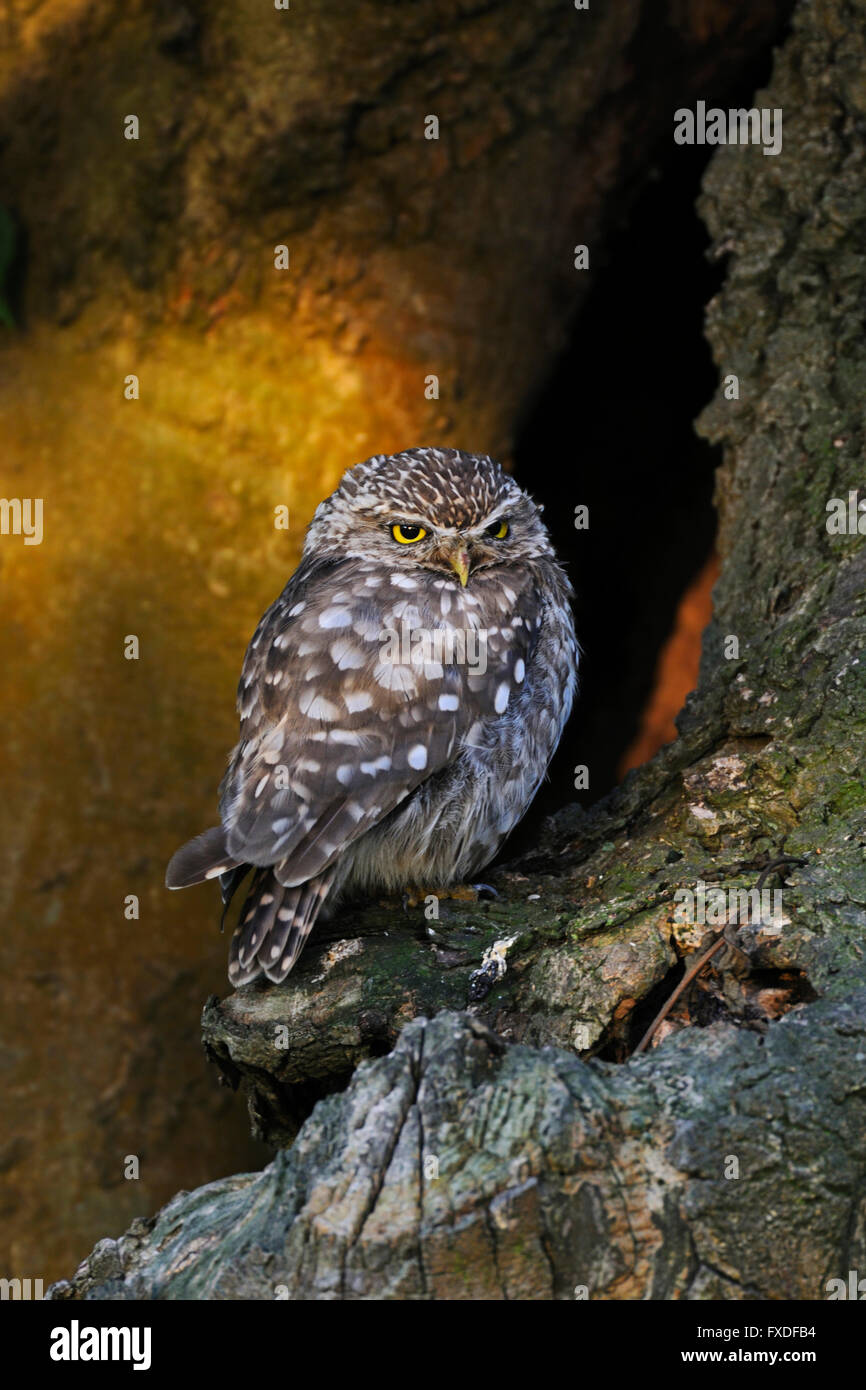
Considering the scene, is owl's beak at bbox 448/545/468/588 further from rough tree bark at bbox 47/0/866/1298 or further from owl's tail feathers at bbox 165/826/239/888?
owl's tail feathers at bbox 165/826/239/888

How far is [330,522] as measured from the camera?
3.68m

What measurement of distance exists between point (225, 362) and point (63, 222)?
2.57 feet

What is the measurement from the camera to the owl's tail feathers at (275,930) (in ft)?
9.01

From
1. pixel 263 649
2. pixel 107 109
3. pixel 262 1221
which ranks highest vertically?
pixel 107 109

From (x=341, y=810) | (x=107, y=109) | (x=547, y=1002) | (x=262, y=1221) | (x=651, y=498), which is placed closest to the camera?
(x=262, y=1221)

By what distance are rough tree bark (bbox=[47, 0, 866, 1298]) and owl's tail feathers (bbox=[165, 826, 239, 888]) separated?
0.98 ft

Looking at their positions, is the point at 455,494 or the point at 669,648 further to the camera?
the point at 669,648

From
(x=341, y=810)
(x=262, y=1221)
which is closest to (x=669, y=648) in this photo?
(x=341, y=810)

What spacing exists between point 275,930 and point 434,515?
122 cm

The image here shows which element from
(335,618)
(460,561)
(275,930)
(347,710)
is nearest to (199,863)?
(275,930)

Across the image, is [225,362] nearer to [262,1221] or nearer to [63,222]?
[63,222]

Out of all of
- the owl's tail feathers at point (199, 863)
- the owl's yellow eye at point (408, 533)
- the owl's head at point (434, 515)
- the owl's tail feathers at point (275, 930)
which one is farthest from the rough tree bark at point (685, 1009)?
the owl's yellow eye at point (408, 533)

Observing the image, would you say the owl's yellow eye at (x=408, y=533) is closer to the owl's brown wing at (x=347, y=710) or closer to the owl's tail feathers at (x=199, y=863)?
the owl's brown wing at (x=347, y=710)

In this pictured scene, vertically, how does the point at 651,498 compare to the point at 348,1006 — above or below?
above
